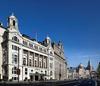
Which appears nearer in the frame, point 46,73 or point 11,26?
point 11,26

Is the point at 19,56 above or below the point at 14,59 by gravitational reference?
above

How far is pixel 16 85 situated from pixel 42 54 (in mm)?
97077

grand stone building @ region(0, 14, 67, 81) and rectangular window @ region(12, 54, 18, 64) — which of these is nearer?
grand stone building @ region(0, 14, 67, 81)

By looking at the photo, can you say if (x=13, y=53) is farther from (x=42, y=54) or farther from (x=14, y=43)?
(x=42, y=54)

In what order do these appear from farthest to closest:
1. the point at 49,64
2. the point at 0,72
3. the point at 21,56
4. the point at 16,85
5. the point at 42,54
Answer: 1. the point at 49,64
2. the point at 42,54
3. the point at 21,56
4. the point at 0,72
5. the point at 16,85

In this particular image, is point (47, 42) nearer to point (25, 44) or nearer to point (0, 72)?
point (25, 44)

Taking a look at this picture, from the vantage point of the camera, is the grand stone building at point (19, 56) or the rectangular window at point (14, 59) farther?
the rectangular window at point (14, 59)

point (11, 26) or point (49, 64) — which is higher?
point (11, 26)

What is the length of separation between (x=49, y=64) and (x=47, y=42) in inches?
520

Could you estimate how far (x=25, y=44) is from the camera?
12825cm

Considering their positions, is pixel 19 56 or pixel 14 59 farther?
pixel 19 56

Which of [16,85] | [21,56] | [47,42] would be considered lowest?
[16,85]

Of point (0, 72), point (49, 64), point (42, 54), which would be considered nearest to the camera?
point (0, 72)

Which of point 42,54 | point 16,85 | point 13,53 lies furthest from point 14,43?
point 16,85
